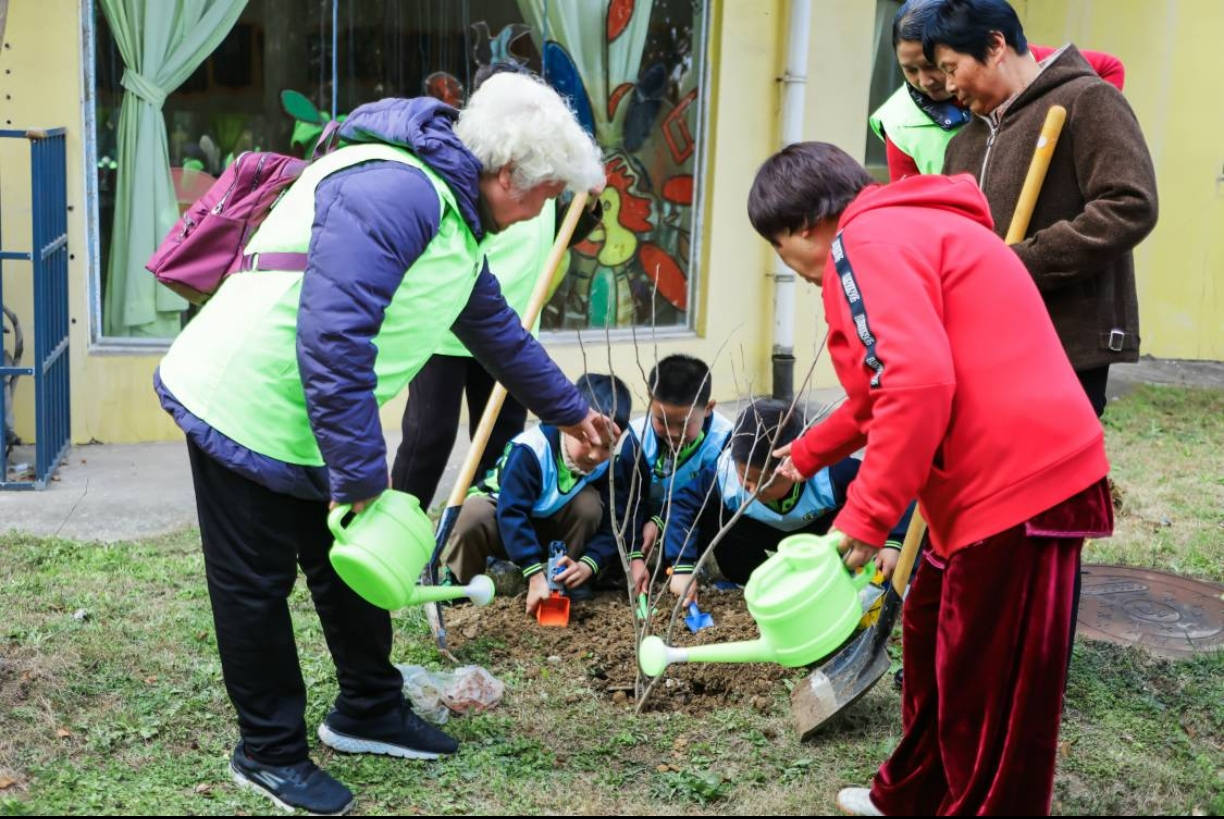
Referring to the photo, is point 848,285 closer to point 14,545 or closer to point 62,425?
point 14,545

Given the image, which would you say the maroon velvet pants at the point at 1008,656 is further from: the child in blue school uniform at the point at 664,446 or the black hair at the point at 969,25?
the child in blue school uniform at the point at 664,446

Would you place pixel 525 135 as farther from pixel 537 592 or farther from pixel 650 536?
pixel 650 536

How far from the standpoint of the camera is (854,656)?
363cm

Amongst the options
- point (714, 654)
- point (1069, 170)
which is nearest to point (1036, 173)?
point (1069, 170)

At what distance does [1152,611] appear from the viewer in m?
4.52

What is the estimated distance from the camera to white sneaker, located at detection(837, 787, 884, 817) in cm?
309

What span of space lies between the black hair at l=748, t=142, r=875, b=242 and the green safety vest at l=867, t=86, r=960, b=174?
1249 mm

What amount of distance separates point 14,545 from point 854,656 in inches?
126

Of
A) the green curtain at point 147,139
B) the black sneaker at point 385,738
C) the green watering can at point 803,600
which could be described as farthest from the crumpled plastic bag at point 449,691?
the green curtain at point 147,139

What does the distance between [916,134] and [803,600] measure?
1.87 metres

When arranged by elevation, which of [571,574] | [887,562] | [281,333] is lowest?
[571,574]

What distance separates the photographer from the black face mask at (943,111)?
12.6 ft

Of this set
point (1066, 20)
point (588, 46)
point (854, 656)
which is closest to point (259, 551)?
point (854, 656)

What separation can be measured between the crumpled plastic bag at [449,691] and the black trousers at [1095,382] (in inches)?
63.6
